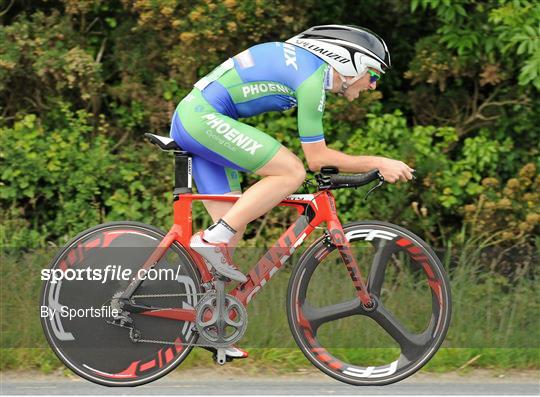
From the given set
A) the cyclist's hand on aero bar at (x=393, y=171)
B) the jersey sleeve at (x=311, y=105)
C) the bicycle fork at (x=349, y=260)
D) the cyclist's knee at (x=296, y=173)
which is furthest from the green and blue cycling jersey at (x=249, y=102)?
the bicycle fork at (x=349, y=260)

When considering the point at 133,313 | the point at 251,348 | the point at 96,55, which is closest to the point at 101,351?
the point at 133,313

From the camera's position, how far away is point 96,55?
1015cm

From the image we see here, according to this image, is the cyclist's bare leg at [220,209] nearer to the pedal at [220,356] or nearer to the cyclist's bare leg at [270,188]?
the cyclist's bare leg at [270,188]

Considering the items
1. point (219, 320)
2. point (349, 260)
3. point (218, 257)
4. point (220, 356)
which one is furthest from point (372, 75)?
point (220, 356)

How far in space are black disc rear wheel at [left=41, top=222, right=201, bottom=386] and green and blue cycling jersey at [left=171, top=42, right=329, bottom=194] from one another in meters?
0.59

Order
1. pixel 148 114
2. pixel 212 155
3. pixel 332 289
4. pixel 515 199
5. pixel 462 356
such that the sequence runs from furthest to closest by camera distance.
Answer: pixel 148 114 < pixel 515 199 < pixel 462 356 < pixel 332 289 < pixel 212 155

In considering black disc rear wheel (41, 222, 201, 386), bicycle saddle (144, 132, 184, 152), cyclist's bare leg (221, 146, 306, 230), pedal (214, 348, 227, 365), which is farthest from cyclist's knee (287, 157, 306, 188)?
pedal (214, 348, 227, 365)

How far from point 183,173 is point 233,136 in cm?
39

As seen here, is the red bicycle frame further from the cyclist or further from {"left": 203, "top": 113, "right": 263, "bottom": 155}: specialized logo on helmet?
{"left": 203, "top": 113, "right": 263, "bottom": 155}: specialized logo on helmet

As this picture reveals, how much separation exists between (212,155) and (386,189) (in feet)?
11.5

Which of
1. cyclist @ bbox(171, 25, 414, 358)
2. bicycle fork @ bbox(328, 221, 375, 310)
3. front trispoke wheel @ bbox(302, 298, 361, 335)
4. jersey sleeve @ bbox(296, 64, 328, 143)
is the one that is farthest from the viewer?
front trispoke wheel @ bbox(302, 298, 361, 335)

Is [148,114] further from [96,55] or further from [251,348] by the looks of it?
[251,348]

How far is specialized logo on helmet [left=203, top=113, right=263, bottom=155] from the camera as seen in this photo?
595cm

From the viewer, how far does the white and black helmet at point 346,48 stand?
594 centimetres
